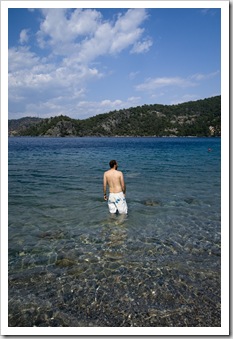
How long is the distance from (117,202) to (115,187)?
2.29 feet

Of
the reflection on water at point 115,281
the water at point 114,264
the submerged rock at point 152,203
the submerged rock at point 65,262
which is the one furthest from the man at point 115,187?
the submerged rock at point 65,262

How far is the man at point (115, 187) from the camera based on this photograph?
31.9ft

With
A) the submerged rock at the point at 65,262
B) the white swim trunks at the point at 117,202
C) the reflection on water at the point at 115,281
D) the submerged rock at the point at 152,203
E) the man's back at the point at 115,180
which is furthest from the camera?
the submerged rock at the point at 152,203

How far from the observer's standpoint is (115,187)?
9.82 meters

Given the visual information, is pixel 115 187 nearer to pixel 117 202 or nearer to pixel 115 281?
pixel 117 202

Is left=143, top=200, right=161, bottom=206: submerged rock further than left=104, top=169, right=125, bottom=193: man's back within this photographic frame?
Yes

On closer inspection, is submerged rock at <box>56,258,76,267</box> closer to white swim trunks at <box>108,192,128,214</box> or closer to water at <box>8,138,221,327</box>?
water at <box>8,138,221,327</box>

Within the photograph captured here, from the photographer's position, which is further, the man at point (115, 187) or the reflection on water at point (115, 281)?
the man at point (115, 187)

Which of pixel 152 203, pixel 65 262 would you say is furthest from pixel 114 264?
pixel 152 203

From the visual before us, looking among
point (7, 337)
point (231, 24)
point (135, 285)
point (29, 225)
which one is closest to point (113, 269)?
point (135, 285)

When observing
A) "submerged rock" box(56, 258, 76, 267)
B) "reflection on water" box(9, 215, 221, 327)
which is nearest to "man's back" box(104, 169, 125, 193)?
"reflection on water" box(9, 215, 221, 327)

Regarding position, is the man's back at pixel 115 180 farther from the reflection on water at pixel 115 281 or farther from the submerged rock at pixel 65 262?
the submerged rock at pixel 65 262

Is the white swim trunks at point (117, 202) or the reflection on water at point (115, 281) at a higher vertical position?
the white swim trunks at point (117, 202)

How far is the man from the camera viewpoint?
972 cm
